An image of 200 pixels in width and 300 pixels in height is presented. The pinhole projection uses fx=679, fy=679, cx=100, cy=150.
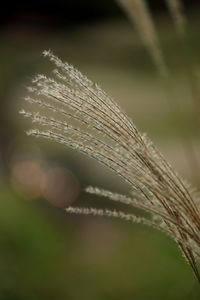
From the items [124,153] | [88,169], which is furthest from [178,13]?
[88,169]

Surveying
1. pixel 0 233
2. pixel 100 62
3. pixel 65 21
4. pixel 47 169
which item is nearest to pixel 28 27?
pixel 65 21

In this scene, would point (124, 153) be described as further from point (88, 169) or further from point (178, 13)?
point (88, 169)

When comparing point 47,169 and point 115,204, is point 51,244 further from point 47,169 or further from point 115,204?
point 47,169

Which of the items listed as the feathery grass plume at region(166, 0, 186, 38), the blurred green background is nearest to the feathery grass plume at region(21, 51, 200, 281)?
the blurred green background

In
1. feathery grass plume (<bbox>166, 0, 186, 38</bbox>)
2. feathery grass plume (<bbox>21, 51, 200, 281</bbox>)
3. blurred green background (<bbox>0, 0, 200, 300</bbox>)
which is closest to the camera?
feathery grass plume (<bbox>21, 51, 200, 281</bbox>)

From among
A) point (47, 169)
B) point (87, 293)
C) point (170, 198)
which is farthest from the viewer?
point (47, 169)

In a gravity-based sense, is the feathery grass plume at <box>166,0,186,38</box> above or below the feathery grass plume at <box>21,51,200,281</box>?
above

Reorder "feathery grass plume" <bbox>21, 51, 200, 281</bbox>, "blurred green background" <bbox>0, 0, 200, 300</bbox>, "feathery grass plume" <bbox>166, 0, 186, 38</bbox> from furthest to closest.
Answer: "blurred green background" <bbox>0, 0, 200, 300</bbox> → "feathery grass plume" <bbox>166, 0, 186, 38</bbox> → "feathery grass plume" <bbox>21, 51, 200, 281</bbox>

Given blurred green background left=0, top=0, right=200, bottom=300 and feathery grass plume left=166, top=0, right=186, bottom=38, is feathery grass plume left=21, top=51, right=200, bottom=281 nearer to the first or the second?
blurred green background left=0, top=0, right=200, bottom=300
